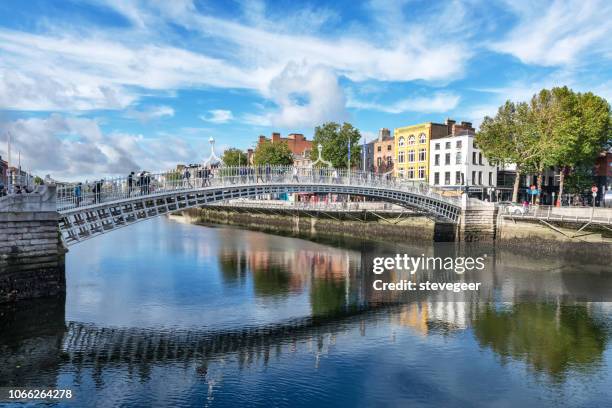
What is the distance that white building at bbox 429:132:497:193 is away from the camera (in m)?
57.4

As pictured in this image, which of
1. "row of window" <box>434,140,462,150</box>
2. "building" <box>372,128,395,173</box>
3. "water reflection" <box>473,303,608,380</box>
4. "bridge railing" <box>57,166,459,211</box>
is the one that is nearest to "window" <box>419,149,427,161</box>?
Answer: "row of window" <box>434,140,462,150</box>

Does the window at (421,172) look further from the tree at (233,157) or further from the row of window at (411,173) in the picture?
the tree at (233,157)

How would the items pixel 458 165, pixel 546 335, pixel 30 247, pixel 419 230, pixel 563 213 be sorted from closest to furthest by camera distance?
pixel 546 335 → pixel 30 247 → pixel 563 213 → pixel 419 230 → pixel 458 165

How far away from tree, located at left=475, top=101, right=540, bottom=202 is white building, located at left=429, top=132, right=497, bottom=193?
29.1 feet

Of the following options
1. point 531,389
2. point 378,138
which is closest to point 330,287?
point 531,389

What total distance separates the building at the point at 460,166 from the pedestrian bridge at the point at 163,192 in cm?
2028

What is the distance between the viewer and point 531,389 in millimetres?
13367

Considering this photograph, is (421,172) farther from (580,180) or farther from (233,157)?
(233,157)

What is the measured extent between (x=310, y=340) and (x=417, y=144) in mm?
49397

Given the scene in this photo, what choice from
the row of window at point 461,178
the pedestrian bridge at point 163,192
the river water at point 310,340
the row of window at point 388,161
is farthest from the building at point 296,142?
the river water at point 310,340

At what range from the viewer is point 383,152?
6944 centimetres

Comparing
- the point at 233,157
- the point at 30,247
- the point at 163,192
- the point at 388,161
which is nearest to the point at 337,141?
the point at 388,161

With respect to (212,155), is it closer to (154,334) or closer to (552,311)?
(154,334)

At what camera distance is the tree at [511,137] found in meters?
44.7
